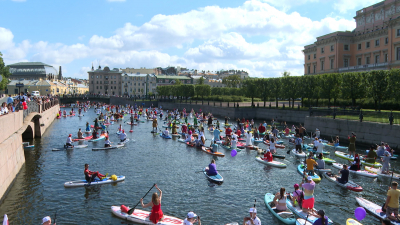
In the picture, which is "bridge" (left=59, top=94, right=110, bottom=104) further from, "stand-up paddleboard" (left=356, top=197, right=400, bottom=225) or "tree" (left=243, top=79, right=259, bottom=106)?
"stand-up paddleboard" (left=356, top=197, right=400, bottom=225)

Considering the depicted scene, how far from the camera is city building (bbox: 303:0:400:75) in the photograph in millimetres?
62844

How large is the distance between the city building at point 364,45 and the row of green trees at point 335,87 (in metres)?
15.8

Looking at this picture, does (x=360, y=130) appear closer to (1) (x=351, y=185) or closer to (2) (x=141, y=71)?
(1) (x=351, y=185)

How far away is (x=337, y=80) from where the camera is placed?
175ft

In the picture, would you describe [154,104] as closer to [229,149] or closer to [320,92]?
[320,92]

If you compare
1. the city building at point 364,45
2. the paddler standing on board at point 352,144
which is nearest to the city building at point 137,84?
the city building at point 364,45

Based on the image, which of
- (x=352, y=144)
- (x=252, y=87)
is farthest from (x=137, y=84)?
(x=352, y=144)

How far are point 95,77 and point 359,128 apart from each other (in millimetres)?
156634

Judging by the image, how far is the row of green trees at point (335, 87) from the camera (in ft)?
139

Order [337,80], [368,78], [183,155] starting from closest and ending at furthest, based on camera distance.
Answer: [183,155], [368,78], [337,80]

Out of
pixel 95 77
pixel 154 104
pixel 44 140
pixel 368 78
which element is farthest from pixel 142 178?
pixel 95 77

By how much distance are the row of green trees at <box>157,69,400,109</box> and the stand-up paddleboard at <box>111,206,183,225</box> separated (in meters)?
36.0

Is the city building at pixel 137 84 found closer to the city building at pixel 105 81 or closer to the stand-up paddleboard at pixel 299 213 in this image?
the city building at pixel 105 81

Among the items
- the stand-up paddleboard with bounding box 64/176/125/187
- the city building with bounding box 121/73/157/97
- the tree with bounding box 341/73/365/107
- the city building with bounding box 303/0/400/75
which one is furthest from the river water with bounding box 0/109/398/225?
the city building with bounding box 121/73/157/97
